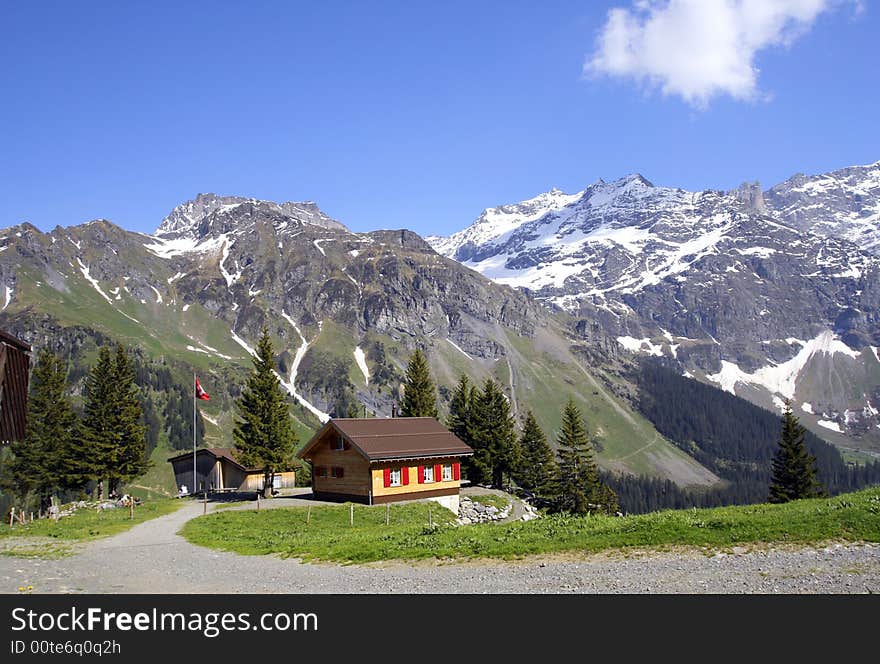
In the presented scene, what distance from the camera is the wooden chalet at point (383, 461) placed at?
2140 inches

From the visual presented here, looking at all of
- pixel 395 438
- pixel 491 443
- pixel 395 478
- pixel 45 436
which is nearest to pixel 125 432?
pixel 45 436

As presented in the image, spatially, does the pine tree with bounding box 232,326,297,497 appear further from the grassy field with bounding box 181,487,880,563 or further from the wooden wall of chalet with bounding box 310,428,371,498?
the grassy field with bounding box 181,487,880,563

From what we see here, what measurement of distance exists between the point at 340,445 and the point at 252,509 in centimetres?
1085

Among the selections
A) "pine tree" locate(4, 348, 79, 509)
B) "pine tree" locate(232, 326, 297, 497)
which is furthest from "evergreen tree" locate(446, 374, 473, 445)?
"pine tree" locate(4, 348, 79, 509)

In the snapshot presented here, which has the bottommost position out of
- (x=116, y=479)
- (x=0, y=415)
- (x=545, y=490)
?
(x=545, y=490)

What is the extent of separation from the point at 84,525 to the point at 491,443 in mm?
46315

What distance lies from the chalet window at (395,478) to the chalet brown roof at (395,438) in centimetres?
155

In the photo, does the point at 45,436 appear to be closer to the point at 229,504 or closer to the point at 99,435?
the point at 99,435

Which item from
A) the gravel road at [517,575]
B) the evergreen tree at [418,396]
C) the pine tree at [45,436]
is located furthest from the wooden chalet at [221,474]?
the gravel road at [517,575]

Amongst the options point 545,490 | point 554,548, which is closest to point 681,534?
point 554,548
